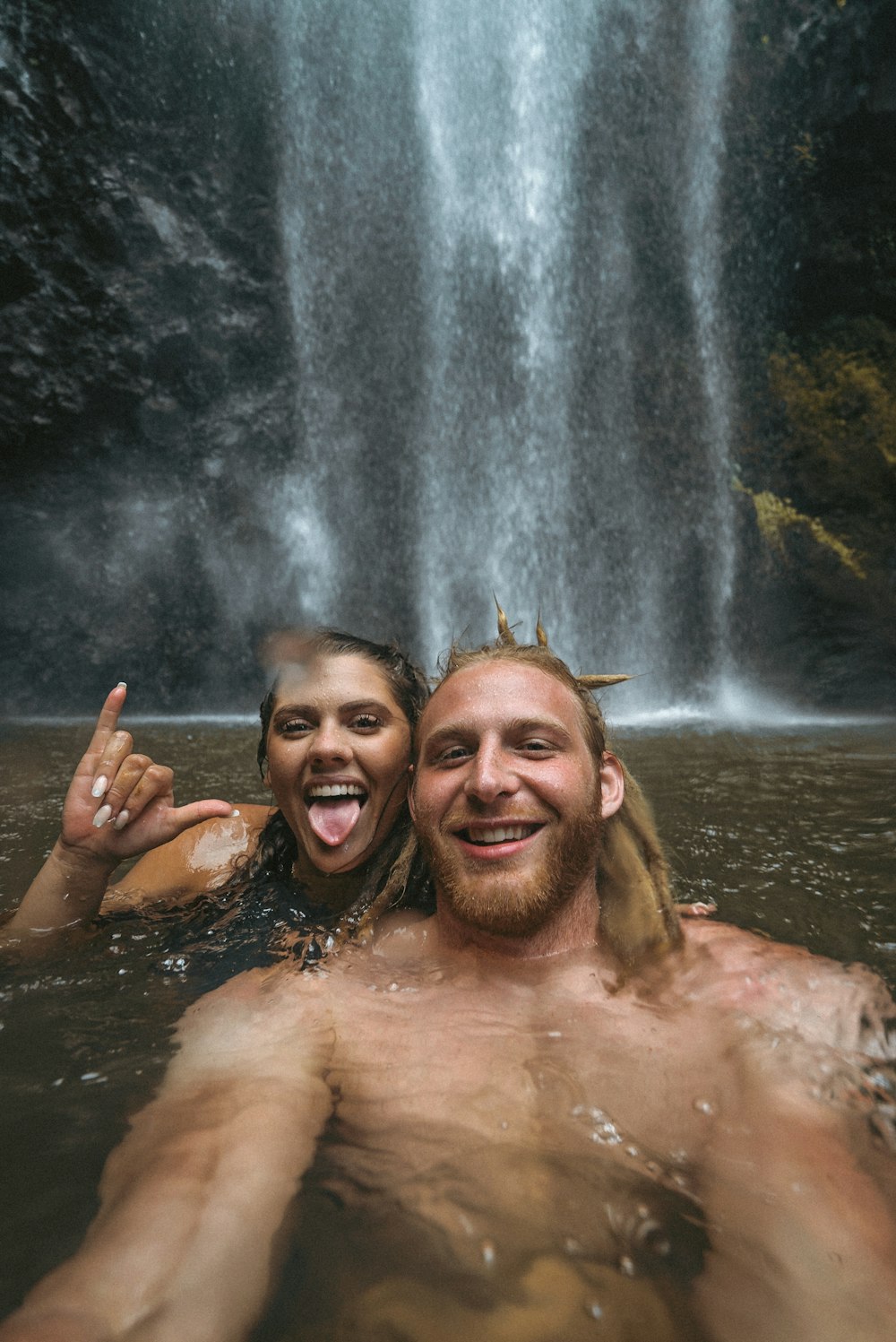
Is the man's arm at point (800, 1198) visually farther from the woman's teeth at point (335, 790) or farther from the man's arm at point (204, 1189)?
the woman's teeth at point (335, 790)

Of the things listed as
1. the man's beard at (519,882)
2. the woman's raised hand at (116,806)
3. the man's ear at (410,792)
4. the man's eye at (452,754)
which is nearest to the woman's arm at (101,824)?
the woman's raised hand at (116,806)

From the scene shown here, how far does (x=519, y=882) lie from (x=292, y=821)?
1163 mm

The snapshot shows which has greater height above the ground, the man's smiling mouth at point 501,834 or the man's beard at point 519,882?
the man's smiling mouth at point 501,834

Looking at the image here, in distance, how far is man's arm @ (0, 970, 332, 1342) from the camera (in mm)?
1286

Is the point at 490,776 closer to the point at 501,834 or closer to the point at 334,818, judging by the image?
the point at 501,834

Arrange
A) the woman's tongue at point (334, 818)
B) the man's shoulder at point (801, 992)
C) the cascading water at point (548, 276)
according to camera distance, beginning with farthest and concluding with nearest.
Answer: the cascading water at point (548, 276) → the woman's tongue at point (334, 818) → the man's shoulder at point (801, 992)

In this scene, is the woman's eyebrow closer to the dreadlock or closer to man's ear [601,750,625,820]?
the dreadlock

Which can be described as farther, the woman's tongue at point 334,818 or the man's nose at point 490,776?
the woman's tongue at point 334,818

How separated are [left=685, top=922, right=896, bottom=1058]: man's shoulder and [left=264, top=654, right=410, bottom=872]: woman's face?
47.1 inches

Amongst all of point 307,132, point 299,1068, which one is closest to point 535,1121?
point 299,1068

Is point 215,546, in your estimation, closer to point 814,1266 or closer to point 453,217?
point 453,217

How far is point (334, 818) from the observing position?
120 inches

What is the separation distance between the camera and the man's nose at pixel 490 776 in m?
2.32

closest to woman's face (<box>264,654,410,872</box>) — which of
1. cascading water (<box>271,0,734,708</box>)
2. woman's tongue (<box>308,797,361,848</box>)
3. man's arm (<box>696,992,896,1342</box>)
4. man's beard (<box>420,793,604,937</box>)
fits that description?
woman's tongue (<box>308,797,361,848</box>)
